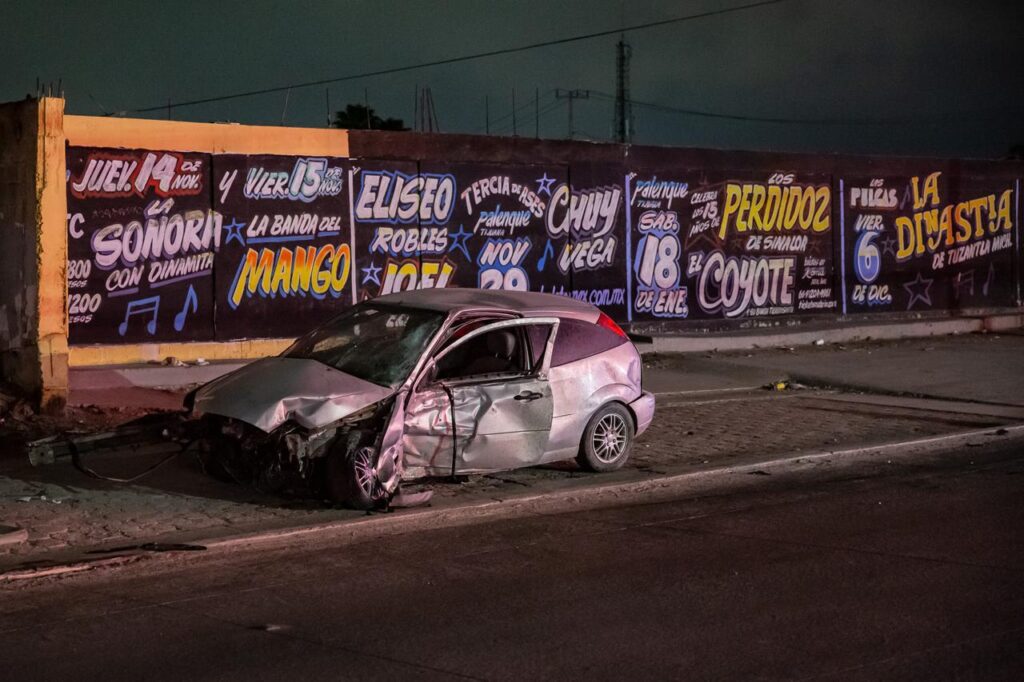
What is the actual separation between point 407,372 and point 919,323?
18028 millimetres

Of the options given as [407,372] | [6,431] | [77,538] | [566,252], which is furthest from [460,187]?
[77,538]

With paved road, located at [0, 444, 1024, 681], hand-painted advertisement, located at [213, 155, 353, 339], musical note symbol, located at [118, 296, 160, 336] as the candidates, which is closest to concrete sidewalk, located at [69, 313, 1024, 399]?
musical note symbol, located at [118, 296, 160, 336]

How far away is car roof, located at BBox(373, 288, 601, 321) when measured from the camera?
31.8ft

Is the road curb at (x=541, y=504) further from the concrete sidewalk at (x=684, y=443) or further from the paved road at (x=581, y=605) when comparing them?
the paved road at (x=581, y=605)

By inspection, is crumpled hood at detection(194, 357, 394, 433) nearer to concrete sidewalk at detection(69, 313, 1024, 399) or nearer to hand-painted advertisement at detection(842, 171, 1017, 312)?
concrete sidewalk at detection(69, 313, 1024, 399)

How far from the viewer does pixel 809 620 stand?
243 inches

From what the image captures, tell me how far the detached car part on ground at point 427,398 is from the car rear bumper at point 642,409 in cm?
1

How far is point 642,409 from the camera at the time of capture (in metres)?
10.8

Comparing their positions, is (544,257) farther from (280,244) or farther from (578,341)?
Result: (578,341)

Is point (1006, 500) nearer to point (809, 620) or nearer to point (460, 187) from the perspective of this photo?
point (809, 620)

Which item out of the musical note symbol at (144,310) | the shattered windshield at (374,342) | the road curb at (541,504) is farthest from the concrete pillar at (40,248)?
the road curb at (541,504)

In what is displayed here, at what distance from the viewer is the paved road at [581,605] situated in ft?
18.0

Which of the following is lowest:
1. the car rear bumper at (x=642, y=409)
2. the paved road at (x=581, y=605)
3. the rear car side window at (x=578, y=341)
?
the paved road at (x=581, y=605)

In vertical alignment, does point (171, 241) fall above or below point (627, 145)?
below
